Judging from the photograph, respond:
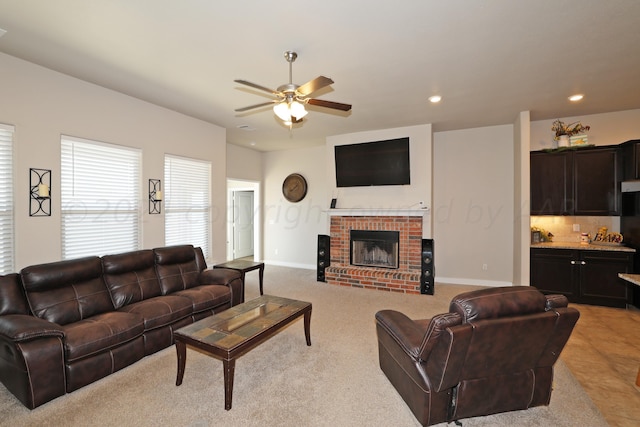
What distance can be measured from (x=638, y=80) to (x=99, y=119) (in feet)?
20.9

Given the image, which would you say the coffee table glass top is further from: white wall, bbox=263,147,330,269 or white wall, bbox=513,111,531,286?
white wall, bbox=263,147,330,269

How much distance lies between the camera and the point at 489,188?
17.4 feet

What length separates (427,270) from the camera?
499 centimetres

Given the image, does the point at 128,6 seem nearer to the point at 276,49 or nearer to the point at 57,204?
the point at 276,49

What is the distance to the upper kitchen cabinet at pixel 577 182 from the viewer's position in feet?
14.2

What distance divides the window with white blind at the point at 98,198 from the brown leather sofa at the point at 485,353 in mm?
3690

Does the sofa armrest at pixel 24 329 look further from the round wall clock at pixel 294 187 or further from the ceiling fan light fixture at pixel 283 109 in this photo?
the round wall clock at pixel 294 187

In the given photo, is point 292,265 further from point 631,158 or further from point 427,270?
point 631,158

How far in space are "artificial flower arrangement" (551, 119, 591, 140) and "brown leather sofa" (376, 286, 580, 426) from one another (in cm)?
400

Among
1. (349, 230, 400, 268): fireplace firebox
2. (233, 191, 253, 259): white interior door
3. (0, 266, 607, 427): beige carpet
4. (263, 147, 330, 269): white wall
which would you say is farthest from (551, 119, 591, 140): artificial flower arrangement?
(233, 191, 253, 259): white interior door

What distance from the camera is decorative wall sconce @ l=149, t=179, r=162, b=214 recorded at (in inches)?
163

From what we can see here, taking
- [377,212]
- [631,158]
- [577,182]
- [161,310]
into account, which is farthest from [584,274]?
[161,310]

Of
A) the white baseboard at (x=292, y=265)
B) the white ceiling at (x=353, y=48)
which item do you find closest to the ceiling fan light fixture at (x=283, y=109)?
the white ceiling at (x=353, y=48)

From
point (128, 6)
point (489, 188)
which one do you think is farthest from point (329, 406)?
point (489, 188)
